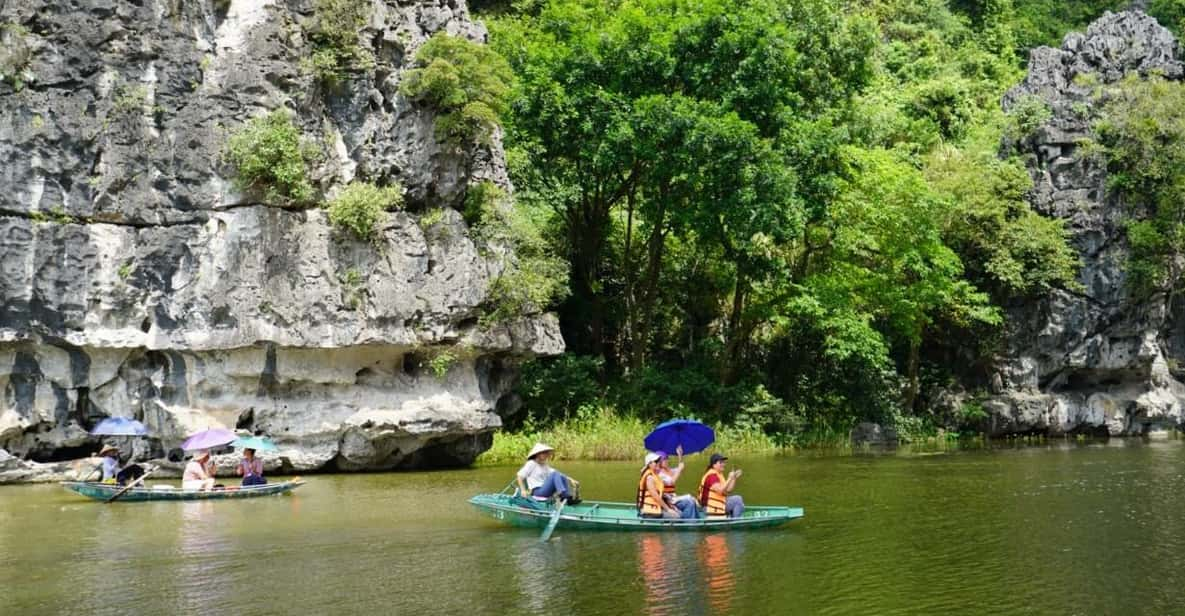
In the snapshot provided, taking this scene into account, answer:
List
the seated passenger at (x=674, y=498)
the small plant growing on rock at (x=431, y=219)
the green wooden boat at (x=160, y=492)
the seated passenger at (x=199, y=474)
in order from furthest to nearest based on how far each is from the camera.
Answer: the small plant growing on rock at (x=431, y=219)
the seated passenger at (x=199, y=474)
the green wooden boat at (x=160, y=492)
the seated passenger at (x=674, y=498)

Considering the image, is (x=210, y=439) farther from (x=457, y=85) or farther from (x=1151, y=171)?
(x=1151, y=171)

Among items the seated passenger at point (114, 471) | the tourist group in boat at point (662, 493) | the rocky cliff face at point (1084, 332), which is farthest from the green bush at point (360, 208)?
the rocky cliff face at point (1084, 332)

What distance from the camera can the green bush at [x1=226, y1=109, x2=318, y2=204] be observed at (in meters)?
22.8

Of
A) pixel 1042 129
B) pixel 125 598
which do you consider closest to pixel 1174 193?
pixel 1042 129

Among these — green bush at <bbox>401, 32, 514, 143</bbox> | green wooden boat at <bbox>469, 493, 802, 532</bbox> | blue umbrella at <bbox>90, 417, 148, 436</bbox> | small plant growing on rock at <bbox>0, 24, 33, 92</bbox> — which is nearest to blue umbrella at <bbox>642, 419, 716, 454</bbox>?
green wooden boat at <bbox>469, 493, 802, 532</bbox>

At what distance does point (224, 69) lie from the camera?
77.5 feet

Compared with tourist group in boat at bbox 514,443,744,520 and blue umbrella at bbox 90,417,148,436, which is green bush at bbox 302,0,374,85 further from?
tourist group in boat at bbox 514,443,744,520

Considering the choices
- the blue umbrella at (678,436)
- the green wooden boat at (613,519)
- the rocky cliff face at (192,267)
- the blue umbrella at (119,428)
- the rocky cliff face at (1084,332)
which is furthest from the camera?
the rocky cliff face at (1084,332)

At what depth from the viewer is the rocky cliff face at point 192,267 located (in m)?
22.6

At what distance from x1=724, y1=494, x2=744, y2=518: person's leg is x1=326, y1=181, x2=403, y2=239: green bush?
1087 centimetres

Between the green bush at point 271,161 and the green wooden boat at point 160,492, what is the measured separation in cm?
629

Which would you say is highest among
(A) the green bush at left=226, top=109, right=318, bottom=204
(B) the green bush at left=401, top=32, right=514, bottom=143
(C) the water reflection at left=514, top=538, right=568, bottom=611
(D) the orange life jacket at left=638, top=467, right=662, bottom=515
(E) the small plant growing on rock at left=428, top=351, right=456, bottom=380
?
(B) the green bush at left=401, top=32, right=514, bottom=143

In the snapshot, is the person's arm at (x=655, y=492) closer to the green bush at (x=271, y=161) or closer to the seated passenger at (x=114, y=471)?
the seated passenger at (x=114, y=471)

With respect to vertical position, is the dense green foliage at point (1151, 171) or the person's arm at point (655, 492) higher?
the dense green foliage at point (1151, 171)
